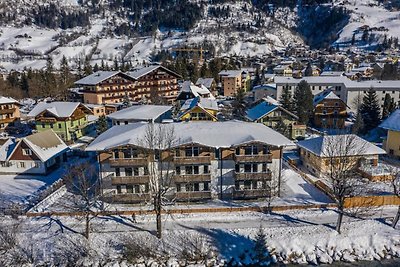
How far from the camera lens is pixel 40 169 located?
109 feet

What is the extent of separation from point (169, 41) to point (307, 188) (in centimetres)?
15265

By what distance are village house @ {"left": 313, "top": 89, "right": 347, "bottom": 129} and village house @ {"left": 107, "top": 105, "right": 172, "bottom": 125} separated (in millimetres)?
21559

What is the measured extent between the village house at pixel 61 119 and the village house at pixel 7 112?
25.8 feet

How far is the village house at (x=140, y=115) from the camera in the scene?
4141 cm

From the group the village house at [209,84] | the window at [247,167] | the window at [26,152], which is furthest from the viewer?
the village house at [209,84]

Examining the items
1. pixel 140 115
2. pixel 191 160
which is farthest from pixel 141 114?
pixel 191 160

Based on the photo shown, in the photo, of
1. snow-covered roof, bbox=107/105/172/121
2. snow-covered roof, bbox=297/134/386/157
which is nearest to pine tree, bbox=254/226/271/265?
snow-covered roof, bbox=297/134/386/157

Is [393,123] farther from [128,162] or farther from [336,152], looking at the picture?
[128,162]

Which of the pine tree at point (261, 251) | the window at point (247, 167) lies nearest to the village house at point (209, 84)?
the window at point (247, 167)

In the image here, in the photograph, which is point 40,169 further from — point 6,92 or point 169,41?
point 169,41

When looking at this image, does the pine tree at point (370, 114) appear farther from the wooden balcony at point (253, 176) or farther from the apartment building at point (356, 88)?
the wooden balcony at point (253, 176)

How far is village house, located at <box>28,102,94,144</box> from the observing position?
1720 inches

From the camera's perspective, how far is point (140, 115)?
42188 mm

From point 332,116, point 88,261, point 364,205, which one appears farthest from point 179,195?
point 332,116
